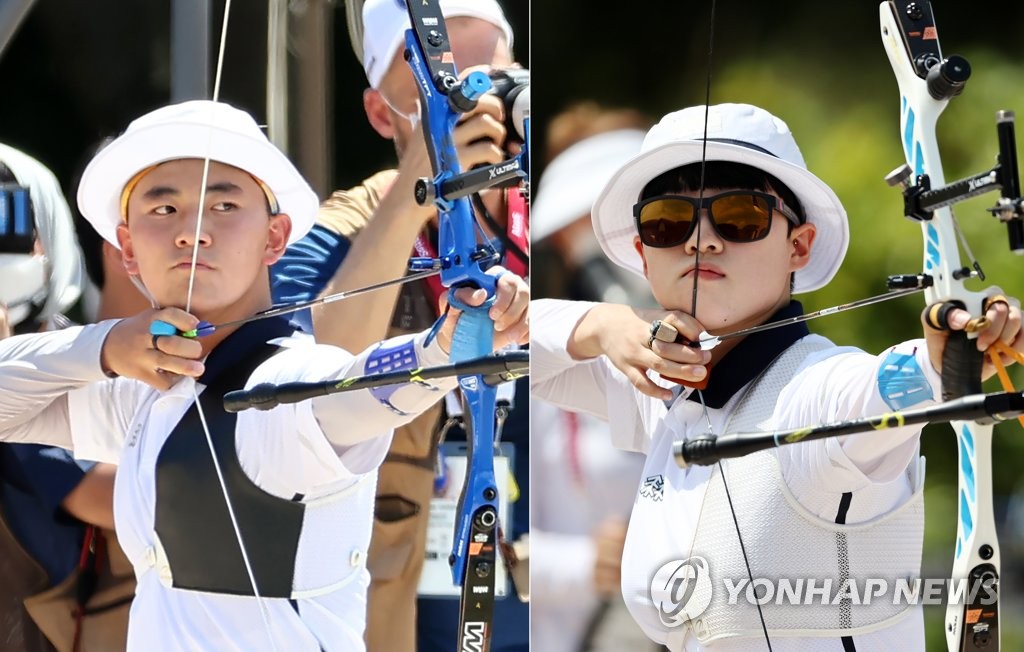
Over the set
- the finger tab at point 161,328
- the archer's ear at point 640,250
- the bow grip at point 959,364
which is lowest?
the bow grip at point 959,364

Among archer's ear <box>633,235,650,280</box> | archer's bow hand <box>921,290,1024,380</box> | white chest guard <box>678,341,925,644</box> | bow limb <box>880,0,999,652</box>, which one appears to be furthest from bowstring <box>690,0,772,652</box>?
archer's bow hand <box>921,290,1024,380</box>

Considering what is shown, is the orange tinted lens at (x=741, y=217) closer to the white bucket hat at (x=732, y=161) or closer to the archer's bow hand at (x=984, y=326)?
the white bucket hat at (x=732, y=161)

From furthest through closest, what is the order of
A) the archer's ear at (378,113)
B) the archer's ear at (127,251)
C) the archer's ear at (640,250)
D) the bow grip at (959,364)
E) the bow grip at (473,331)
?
the archer's ear at (127,251) < the archer's ear at (378,113) < the bow grip at (473,331) < the archer's ear at (640,250) < the bow grip at (959,364)

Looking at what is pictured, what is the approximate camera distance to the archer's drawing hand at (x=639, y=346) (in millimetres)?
2864

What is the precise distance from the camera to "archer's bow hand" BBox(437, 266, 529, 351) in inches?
120

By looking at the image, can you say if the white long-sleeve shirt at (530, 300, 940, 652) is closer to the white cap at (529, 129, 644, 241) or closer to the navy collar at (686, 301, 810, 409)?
the navy collar at (686, 301, 810, 409)

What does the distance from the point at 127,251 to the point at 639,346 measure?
1147 millimetres

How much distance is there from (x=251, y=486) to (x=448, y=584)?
45 cm

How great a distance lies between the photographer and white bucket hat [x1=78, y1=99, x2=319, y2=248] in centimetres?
9

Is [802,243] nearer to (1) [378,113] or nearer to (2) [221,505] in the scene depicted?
(1) [378,113]

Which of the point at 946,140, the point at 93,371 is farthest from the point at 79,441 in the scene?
the point at 946,140

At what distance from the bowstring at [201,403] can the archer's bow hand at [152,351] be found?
0.12 feet

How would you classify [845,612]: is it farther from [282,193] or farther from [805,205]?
[282,193]

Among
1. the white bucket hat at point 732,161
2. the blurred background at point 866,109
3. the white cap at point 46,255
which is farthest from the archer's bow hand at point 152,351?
the blurred background at point 866,109
